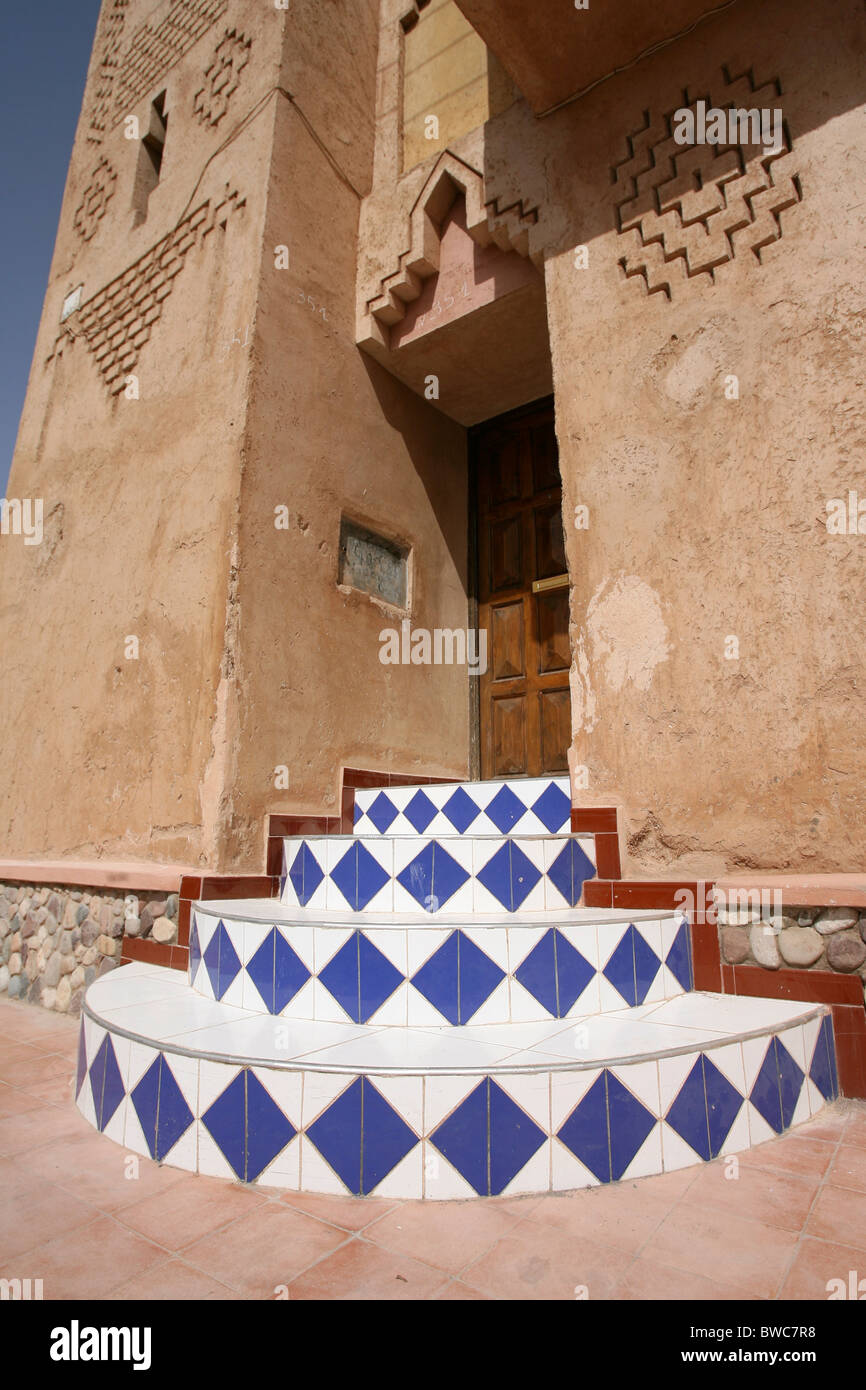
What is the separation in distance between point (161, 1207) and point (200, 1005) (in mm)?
909

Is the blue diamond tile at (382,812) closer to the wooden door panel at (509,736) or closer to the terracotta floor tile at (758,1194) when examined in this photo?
the wooden door panel at (509,736)

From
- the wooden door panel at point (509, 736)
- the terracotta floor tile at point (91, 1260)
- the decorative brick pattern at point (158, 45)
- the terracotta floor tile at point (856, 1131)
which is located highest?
the decorative brick pattern at point (158, 45)

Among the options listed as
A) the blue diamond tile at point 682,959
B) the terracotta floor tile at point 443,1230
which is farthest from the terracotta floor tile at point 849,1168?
the terracotta floor tile at point 443,1230

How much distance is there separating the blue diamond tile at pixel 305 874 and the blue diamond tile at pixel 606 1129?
5.50ft

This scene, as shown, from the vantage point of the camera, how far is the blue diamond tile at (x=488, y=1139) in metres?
1.86

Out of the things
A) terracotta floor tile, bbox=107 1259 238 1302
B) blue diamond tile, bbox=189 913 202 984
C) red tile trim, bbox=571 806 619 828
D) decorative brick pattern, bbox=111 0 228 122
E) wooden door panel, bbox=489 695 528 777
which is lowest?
terracotta floor tile, bbox=107 1259 238 1302

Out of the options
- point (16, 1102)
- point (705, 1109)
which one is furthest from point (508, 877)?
point (16, 1102)

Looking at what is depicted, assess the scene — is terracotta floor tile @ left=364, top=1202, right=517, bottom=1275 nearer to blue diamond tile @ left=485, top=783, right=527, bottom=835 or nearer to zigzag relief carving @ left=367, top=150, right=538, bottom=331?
blue diamond tile @ left=485, top=783, right=527, bottom=835

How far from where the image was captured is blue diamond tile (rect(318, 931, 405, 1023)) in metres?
2.43

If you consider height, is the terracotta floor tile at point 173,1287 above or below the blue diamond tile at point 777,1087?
below

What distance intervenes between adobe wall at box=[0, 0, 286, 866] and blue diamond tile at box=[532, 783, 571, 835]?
1.65 m

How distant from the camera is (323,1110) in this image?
1.91 metres

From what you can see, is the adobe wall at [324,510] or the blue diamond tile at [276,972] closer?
the blue diamond tile at [276,972]

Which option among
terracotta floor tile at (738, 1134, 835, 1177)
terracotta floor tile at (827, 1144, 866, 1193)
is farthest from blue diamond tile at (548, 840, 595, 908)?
terracotta floor tile at (827, 1144, 866, 1193)
